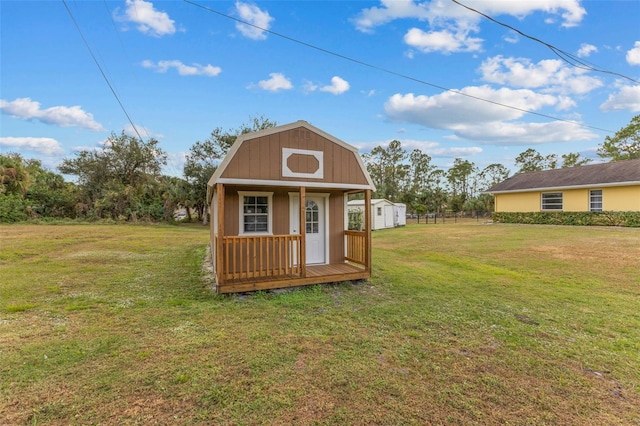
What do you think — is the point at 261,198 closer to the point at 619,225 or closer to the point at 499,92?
the point at 499,92

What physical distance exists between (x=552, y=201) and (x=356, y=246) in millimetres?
20290

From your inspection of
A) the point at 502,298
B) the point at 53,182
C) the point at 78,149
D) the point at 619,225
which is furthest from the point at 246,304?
the point at 53,182

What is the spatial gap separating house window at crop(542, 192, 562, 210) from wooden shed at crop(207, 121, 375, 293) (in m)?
19.9

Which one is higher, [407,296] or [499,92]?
[499,92]

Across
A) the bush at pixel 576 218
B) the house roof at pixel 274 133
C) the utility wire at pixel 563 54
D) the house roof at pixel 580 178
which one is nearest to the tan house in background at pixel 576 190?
the house roof at pixel 580 178

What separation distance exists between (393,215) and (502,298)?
18320mm

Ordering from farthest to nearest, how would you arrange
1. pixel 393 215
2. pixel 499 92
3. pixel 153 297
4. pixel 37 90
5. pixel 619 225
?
pixel 393 215
pixel 619 225
pixel 499 92
pixel 37 90
pixel 153 297

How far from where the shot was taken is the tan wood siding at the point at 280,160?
556 centimetres

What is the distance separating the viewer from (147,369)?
2.89m

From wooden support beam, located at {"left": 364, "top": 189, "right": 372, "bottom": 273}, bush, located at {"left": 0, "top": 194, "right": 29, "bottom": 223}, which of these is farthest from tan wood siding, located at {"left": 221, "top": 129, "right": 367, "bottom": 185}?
bush, located at {"left": 0, "top": 194, "right": 29, "bottom": 223}

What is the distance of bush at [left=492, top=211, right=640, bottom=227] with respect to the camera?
1678 centimetres

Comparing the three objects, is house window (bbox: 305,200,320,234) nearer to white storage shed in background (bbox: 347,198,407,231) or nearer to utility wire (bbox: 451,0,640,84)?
utility wire (bbox: 451,0,640,84)

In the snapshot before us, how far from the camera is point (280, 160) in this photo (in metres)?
5.86

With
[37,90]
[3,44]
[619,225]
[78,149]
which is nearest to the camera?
[3,44]
